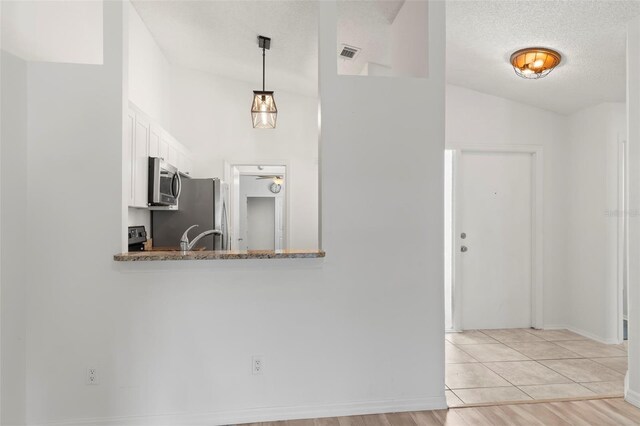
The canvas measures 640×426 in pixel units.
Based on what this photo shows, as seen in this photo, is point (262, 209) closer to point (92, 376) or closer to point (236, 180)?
point (236, 180)

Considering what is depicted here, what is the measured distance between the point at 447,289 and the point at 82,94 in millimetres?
3835

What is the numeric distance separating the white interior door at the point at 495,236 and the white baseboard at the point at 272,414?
6.72 feet

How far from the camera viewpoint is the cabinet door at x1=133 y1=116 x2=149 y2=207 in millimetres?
2807

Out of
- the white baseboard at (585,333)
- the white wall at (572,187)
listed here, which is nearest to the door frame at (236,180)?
the white wall at (572,187)

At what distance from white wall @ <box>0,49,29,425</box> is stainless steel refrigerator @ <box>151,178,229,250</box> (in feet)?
5.58

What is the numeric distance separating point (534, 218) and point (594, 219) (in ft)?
1.83

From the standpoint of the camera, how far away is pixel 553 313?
14.0ft

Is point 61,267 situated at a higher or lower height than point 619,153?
lower

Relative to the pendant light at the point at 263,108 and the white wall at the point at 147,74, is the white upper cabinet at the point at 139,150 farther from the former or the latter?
the pendant light at the point at 263,108

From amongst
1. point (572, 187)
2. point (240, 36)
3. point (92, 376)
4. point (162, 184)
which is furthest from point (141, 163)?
point (572, 187)

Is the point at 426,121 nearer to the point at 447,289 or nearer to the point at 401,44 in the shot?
the point at 401,44

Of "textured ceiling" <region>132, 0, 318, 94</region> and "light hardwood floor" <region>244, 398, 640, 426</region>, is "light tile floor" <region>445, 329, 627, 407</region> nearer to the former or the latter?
"light hardwood floor" <region>244, 398, 640, 426</region>

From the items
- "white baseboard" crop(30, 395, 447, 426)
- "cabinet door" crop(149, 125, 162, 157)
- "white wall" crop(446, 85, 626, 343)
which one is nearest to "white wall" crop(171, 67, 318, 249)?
"cabinet door" crop(149, 125, 162, 157)

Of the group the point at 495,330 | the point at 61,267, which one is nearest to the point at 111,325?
the point at 61,267
